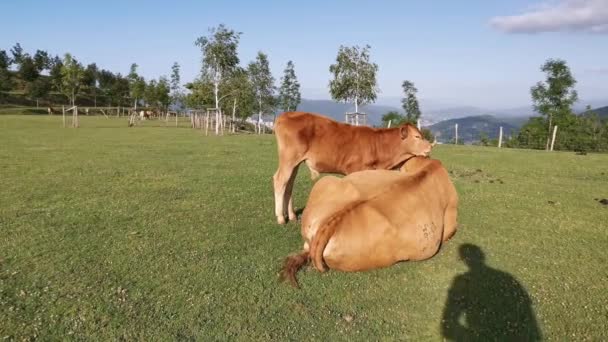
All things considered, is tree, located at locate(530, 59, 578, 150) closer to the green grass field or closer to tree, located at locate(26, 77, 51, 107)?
the green grass field

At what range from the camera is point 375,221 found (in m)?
5.27

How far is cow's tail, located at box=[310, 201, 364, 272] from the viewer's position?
206 inches

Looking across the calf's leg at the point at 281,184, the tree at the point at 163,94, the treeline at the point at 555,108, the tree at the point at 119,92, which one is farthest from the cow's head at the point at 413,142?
the tree at the point at 119,92

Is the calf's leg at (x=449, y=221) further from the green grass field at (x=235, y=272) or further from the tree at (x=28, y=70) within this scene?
the tree at (x=28, y=70)

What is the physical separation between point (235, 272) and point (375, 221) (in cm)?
199

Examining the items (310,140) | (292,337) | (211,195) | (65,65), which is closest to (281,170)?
(310,140)

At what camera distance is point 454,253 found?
7.02 metres

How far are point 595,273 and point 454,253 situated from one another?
186 centimetres

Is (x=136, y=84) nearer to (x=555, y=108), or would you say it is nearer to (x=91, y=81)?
(x=91, y=81)

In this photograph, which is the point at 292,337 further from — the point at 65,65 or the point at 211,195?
the point at 65,65

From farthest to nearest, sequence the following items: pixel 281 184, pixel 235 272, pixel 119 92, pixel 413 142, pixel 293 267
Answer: pixel 119 92
pixel 413 142
pixel 281 184
pixel 235 272
pixel 293 267

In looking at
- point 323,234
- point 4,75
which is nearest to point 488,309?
point 323,234

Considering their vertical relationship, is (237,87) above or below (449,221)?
above

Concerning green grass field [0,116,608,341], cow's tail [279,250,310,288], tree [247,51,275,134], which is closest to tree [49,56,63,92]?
tree [247,51,275,134]
